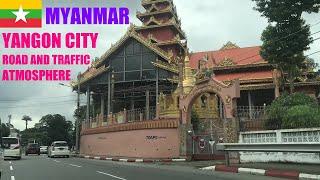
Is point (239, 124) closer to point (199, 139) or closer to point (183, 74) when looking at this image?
point (199, 139)

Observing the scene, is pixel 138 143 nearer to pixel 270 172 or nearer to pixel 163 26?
pixel 270 172

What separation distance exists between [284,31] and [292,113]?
9189 millimetres

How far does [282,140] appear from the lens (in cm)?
2075

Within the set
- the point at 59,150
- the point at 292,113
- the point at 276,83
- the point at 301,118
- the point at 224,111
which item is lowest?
the point at 59,150

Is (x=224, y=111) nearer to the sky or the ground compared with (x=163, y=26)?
nearer to the ground

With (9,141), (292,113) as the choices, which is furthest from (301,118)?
(9,141)

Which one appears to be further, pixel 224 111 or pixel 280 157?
pixel 224 111

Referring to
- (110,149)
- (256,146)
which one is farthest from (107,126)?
(256,146)

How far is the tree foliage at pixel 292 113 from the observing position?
21.5 meters

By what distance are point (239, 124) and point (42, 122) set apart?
100629 mm

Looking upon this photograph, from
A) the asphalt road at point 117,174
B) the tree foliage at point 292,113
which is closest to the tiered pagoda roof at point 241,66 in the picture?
the tree foliage at point 292,113

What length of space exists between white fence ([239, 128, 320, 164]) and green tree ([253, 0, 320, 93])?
8.49 m

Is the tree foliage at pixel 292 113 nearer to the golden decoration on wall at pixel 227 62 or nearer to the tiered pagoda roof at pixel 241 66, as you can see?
the tiered pagoda roof at pixel 241 66

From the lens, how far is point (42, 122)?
394 ft
